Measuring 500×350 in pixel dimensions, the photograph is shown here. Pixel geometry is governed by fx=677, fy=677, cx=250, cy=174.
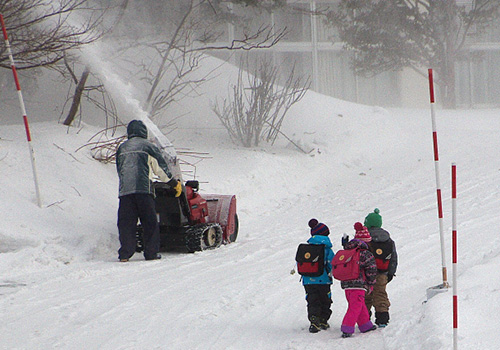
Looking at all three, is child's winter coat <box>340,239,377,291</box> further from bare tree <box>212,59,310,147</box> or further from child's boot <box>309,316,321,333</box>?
bare tree <box>212,59,310,147</box>

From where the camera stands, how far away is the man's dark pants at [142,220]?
28.2ft

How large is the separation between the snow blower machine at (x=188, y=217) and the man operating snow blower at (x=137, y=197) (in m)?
0.27

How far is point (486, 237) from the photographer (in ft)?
29.3

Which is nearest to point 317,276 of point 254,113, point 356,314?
point 356,314

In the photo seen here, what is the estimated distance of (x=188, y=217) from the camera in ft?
30.2

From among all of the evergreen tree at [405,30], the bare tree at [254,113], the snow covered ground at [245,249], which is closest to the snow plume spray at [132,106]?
the snow covered ground at [245,249]

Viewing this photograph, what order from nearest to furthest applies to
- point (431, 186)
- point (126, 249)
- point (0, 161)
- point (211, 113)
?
point (126, 249) < point (0, 161) < point (431, 186) < point (211, 113)

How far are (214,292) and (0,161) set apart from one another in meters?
4.71

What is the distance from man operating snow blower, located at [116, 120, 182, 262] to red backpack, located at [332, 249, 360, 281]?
3.64 metres

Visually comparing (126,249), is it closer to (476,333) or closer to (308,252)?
(308,252)

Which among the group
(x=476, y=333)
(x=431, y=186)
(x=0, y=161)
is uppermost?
(x=0, y=161)

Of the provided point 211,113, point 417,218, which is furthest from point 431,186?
point 211,113

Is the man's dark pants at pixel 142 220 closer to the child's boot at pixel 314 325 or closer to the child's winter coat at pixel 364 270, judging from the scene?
the child's boot at pixel 314 325

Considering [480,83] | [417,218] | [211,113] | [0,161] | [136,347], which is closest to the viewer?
[136,347]
